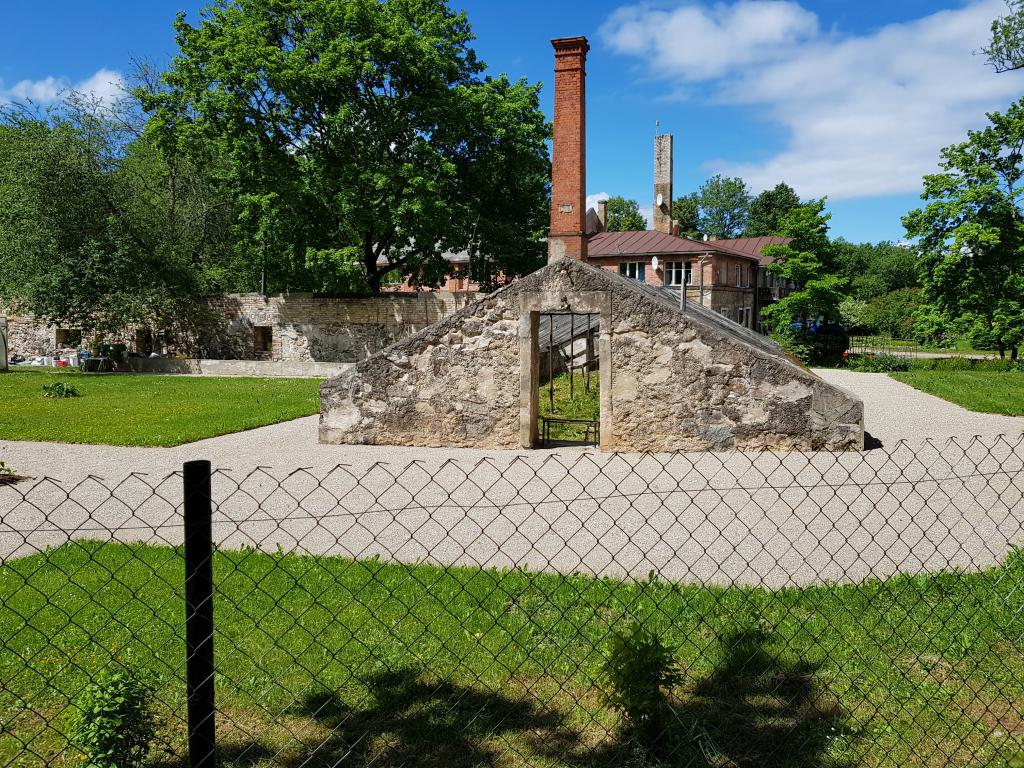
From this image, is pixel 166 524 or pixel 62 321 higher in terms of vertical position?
pixel 62 321

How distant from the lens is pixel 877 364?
97.9ft

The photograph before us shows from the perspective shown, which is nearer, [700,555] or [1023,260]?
[700,555]

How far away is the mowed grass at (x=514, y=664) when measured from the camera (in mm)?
3252

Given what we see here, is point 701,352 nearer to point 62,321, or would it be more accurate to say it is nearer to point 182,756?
point 182,756

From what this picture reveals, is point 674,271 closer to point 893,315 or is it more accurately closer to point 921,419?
point 893,315

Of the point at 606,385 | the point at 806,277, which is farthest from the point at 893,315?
the point at 606,385

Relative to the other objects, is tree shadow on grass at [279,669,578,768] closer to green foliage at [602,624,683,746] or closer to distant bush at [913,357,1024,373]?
green foliage at [602,624,683,746]

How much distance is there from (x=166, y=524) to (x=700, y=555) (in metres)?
4.66

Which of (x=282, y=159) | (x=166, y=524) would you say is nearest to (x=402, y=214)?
(x=282, y=159)

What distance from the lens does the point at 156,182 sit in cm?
3184

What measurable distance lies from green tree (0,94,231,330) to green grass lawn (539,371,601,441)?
691 inches

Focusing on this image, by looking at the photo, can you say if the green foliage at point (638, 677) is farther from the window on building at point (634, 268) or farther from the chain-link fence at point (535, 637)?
the window on building at point (634, 268)

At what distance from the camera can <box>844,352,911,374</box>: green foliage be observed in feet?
95.7

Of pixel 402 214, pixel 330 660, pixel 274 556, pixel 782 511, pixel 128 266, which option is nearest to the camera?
pixel 330 660
